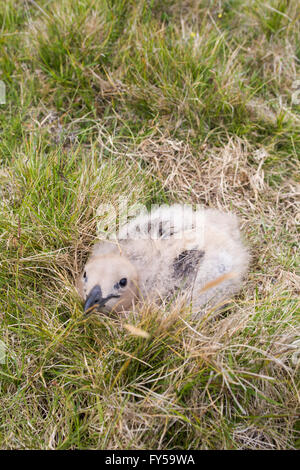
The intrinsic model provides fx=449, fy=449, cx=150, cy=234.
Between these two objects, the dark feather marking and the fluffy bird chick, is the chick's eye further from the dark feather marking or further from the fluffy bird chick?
the dark feather marking

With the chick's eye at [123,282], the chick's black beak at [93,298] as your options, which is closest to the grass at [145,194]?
the chick's black beak at [93,298]

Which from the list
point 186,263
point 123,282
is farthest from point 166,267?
point 123,282

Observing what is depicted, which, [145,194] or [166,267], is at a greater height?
[145,194]

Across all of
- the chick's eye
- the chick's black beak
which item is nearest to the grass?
the chick's black beak

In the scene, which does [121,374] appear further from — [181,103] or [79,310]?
[181,103]

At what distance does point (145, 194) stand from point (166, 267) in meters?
0.69

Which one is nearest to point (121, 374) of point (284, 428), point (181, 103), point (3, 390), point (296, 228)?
point (3, 390)

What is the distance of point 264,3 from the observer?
3914 mm

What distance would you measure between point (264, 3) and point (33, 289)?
3109 millimetres

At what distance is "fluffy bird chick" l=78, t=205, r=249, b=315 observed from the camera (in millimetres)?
2764

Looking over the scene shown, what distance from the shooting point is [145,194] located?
334 centimetres

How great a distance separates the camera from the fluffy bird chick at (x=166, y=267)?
2.76 m

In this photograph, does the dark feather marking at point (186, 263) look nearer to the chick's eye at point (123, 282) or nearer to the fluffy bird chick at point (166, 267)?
the fluffy bird chick at point (166, 267)

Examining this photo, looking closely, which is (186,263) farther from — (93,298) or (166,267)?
(93,298)
